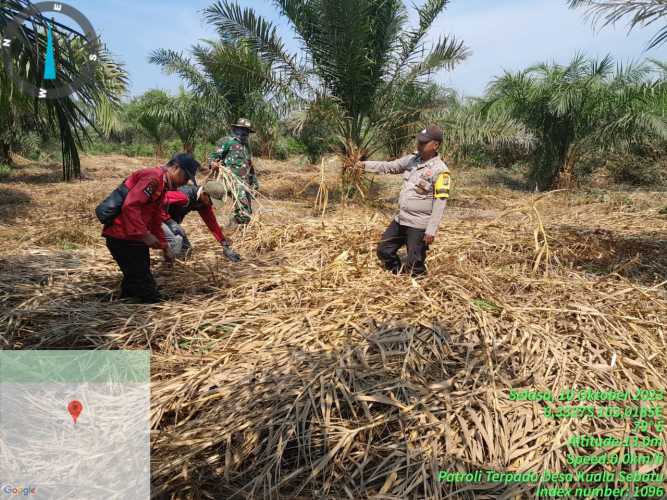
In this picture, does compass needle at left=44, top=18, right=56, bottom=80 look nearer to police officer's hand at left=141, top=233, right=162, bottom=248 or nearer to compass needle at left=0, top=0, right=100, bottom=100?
compass needle at left=0, top=0, right=100, bottom=100

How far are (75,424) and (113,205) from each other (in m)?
1.30

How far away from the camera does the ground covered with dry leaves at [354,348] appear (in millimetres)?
1771

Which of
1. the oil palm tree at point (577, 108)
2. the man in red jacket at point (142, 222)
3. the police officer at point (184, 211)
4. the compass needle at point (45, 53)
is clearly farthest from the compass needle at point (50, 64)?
the oil palm tree at point (577, 108)

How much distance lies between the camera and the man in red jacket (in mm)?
2641

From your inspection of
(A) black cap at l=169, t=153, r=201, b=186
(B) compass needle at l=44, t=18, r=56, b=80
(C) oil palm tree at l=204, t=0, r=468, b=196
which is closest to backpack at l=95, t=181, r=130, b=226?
(A) black cap at l=169, t=153, r=201, b=186

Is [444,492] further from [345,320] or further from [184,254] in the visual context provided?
[184,254]

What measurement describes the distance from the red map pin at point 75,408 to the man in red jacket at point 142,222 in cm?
100

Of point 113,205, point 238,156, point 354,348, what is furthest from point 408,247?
point 238,156

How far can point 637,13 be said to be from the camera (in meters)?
3.86

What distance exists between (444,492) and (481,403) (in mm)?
482

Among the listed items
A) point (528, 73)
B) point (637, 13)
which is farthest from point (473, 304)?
point (528, 73)

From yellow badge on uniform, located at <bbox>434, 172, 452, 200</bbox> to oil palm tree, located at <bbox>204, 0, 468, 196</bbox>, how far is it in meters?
3.99

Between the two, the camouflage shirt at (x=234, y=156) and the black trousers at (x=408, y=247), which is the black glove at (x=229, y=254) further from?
the camouflage shirt at (x=234, y=156)

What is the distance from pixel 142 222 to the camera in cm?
269
